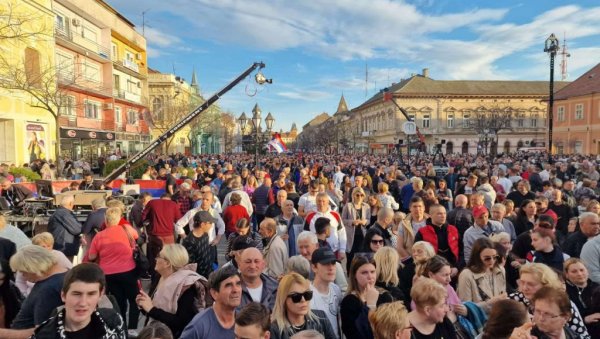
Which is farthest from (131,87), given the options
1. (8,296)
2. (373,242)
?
(8,296)

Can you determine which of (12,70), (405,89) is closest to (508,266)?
(12,70)

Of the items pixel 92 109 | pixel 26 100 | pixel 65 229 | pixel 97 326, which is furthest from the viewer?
pixel 92 109

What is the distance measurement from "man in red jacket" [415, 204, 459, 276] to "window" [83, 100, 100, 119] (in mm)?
31769

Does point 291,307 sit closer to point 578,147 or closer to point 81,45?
point 81,45

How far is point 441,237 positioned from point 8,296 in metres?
4.92

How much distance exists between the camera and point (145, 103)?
43031mm

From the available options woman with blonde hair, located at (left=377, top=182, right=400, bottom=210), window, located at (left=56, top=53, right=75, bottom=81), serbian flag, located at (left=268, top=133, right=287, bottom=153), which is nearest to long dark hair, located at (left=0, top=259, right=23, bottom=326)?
woman with blonde hair, located at (left=377, top=182, right=400, bottom=210)

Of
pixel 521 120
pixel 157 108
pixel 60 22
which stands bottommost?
pixel 157 108

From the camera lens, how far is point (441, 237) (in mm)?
5598

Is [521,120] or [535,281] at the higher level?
[521,120]

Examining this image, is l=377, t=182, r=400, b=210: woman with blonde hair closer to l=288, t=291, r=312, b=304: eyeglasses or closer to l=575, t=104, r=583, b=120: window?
l=288, t=291, r=312, b=304: eyeglasses

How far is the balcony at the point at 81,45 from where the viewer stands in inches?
1090

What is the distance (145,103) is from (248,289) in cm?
4311

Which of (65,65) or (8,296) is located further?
(65,65)
